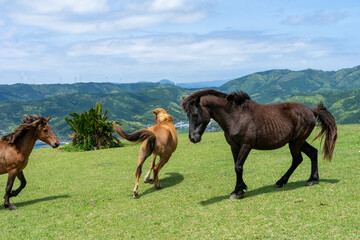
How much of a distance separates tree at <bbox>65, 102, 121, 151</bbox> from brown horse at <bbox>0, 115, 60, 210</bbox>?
1166cm

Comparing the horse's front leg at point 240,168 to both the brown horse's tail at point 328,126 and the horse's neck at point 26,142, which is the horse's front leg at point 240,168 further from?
the horse's neck at point 26,142

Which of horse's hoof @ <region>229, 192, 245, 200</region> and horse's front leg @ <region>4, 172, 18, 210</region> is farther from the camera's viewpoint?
horse's front leg @ <region>4, 172, 18, 210</region>

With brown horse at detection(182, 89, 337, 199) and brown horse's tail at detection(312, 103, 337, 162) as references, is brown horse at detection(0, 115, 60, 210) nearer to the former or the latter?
brown horse at detection(182, 89, 337, 199)

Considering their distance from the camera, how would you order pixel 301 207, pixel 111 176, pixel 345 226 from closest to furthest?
pixel 345 226 → pixel 301 207 → pixel 111 176

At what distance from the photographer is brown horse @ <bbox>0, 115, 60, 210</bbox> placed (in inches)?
298

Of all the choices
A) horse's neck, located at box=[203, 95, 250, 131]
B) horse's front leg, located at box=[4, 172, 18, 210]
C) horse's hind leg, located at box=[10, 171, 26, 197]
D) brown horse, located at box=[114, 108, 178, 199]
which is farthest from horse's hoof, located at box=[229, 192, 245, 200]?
horse's hind leg, located at box=[10, 171, 26, 197]

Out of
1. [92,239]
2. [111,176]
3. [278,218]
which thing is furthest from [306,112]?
[111,176]

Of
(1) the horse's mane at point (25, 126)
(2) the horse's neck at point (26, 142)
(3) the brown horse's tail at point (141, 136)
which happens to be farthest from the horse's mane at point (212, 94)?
(2) the horse's neck at point (26, 142)

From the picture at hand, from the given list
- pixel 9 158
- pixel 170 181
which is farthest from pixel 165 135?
pixel 9 158

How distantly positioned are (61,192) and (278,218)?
652cm

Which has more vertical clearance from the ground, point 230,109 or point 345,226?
point 230,109

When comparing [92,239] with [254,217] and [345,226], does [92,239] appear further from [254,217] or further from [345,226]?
[345,226]

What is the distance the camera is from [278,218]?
5203 millimetres

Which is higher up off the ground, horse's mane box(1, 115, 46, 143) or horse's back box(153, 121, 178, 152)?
horse's mane box(1, 115, 46, 143)
